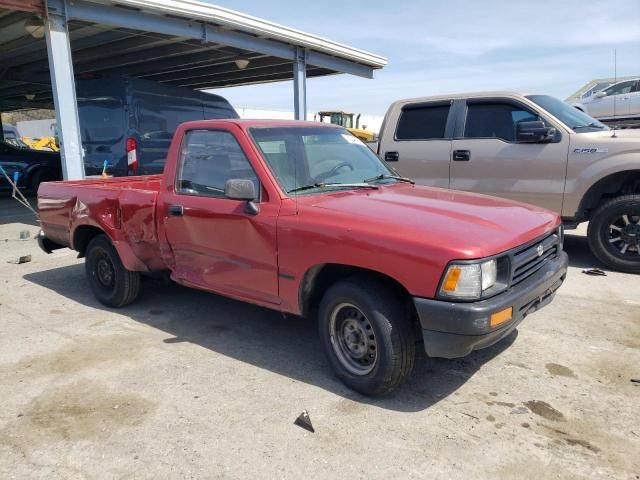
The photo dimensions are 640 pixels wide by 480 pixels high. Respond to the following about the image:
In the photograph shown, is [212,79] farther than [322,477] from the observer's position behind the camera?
Yes

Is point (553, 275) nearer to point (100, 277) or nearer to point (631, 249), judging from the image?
point (631, 249)

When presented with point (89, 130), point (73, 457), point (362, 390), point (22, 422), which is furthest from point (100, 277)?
point (89, 130)

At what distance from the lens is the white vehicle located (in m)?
15.5

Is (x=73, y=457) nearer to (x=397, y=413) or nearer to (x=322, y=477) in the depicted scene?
(x=322, y=477)

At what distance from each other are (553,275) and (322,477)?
6.56 ft

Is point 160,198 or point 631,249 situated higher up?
point 160,198

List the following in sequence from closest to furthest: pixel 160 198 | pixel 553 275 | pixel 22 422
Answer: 1. pixel 22 422
2. pixel 553 275
3. pixel 160 198

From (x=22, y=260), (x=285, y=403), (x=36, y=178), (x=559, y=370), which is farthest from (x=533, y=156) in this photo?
(x=36, y=178)

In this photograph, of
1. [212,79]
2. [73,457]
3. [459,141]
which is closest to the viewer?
[73,457]

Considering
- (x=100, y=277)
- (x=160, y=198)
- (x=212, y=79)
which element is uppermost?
(x=212, y=79)

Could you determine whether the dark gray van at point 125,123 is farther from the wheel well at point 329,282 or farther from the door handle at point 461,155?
the wheel well at point 329,282

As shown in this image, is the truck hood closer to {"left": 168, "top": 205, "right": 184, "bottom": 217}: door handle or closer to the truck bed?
{"left": 168, "top": 205, "right": 184, "bottom": 217}: door handle

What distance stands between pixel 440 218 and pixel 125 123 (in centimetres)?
779

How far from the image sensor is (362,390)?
3.20m
